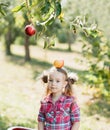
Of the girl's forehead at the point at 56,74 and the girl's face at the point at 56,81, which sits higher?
the girl's forehead at the point at 56,74

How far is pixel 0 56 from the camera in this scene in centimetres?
2217

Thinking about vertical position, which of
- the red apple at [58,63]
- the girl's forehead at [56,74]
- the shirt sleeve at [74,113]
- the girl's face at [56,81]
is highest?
the red apple at [58,63]

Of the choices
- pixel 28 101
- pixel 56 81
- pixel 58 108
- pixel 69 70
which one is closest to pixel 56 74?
pixel 56 81

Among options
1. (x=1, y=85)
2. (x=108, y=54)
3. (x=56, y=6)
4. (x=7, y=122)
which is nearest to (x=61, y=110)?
(x=56, y=6)

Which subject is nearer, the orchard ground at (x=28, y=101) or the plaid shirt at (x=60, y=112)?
the plaid shirt at (x=60, y=112)

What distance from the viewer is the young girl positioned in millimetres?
3795

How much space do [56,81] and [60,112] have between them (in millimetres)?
323

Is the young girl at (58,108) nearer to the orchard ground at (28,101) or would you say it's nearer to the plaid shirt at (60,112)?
the plaid shirt at (60,112)

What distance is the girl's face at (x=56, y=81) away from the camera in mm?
3738

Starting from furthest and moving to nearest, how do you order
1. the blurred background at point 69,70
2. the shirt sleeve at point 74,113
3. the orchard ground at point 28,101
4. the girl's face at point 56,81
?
the orchard ground at point 28,101 → the shirt sleeve at point 74,113 → the girl's face at point 56,81 → the blurred background at point 69,70

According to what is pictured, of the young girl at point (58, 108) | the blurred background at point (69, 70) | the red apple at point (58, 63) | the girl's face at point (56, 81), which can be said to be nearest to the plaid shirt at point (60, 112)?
the young girl at point (58, 108)

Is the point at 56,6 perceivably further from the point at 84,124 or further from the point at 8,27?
the point at 8,27

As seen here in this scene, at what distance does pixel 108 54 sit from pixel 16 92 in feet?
14.6

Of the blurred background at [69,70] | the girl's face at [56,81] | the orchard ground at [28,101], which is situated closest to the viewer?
the blurred background at [69,70]
